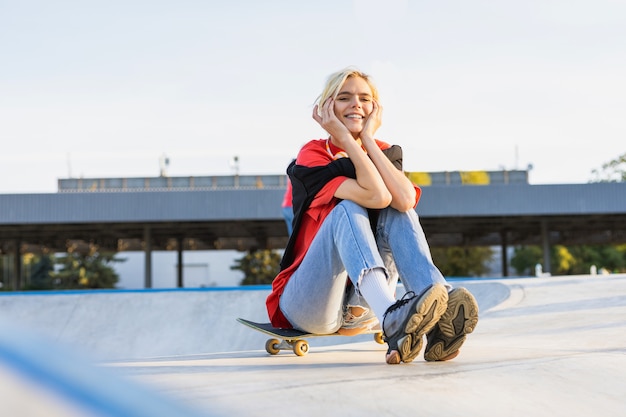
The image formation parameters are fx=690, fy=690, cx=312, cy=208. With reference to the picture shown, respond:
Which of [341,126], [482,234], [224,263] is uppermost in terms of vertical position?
[341,126]

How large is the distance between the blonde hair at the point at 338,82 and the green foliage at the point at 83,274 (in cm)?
4869

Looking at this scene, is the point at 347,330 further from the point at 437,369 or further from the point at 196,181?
the point at 196,181

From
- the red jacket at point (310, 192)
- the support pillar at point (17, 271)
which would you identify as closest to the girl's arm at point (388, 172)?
the red jacket at point (310, 192)

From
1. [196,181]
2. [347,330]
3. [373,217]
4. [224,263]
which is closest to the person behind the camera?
[373,217]

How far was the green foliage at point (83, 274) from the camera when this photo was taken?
162 ft

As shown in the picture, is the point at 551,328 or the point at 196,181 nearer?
the point at 551,328

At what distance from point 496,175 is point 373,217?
4027 centimetres

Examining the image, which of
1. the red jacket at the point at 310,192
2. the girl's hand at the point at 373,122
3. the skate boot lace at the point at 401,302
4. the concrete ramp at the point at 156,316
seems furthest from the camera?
the concrete ramp at the point at 156,316

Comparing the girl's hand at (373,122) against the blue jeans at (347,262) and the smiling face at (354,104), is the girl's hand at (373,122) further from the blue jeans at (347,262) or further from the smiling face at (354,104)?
the blue jeans at (347,262)

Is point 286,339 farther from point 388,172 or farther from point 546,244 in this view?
point 546,244

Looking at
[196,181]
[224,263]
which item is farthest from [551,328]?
[224,263]

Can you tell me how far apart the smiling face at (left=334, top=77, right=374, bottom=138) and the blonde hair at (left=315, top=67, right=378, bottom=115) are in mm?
20

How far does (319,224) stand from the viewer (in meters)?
2.93

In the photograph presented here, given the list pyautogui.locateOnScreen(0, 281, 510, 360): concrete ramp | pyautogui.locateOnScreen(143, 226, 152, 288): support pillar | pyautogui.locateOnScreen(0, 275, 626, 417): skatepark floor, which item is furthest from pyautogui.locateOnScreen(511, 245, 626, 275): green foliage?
pyautogui.locateOnScreen(0, 275, 626, 417): skatepark floor
